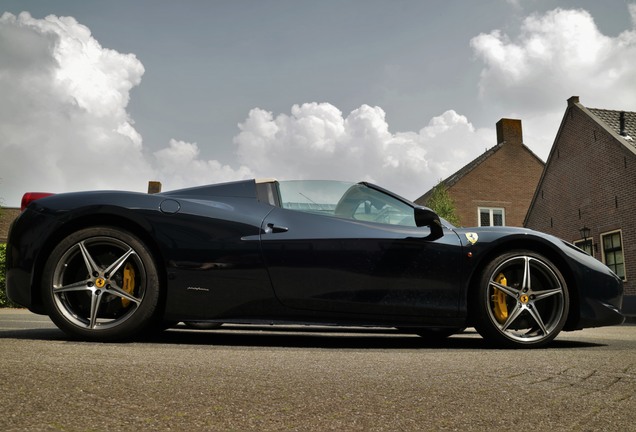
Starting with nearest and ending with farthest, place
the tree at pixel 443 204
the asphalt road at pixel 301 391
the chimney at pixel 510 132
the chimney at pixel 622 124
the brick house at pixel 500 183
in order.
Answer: the asphalt road at pixel 301 391
the chimney at pixel 622 124
the tree at pixel 443 204
the brick house at pixel 500 183
the chimney at pixel 510 132

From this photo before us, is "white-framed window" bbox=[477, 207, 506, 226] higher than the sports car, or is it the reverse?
"white-framed window" bbox=[477, 207, 506, 226]

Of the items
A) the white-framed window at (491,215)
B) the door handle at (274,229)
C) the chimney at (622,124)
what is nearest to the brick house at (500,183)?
the white-framed window at (491,215)

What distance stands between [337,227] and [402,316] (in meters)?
0.69

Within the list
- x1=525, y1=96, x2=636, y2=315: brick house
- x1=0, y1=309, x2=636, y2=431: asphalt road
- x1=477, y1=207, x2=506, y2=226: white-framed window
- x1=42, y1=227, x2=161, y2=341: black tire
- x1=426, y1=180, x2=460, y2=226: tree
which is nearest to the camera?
x1=0, y1=309, x2=636, y2=431: asphalt road

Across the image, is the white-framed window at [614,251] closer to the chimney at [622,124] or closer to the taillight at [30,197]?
the chimney at [622,124]

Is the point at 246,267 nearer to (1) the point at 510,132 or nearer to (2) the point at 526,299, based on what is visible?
(2) the point at 526,299

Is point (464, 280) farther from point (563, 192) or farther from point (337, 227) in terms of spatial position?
point (563, 192)

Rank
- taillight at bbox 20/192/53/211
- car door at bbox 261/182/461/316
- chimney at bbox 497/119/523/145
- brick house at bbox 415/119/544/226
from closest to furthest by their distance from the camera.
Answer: car door at bbox 261/182/461/316 < taillight at bbox 20/192/53/211 < brick house at bbox 415/119/544/226 < chimney at bbox 497/119/523/145

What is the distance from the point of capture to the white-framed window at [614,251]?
1716 centimetres

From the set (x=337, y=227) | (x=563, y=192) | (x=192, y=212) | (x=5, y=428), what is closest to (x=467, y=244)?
(x=337, y=227)

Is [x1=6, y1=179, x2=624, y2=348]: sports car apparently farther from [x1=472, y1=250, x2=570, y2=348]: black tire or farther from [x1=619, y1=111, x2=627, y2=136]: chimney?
[x1=619, y1=111, x2=627, y2=136]: chimney

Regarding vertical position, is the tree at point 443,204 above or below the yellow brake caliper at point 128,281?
above

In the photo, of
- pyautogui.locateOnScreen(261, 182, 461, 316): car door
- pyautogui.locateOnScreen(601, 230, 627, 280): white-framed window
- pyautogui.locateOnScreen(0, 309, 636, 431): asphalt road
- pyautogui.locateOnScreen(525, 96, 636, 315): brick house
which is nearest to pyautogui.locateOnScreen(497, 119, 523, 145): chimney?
pyautogui.locateOnScreen(525, 96, 636, 315): brick house

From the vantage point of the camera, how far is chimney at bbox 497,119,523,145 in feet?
94.1
